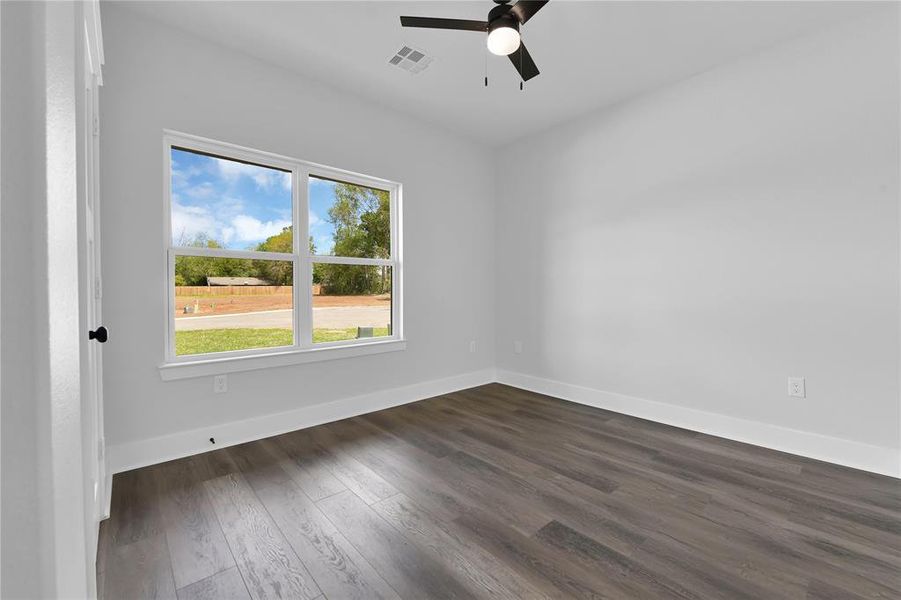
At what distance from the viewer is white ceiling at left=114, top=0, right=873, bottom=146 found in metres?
2.38

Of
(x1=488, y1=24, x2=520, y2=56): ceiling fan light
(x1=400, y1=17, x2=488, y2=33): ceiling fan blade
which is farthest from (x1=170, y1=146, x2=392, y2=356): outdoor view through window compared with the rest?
(x1=488, y1=24, x2=520, y2=56): ceiling fan light

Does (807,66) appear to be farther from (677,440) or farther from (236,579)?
(236,579)

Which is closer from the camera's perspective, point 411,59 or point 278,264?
point 411,59

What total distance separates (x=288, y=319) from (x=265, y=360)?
0.38 metres

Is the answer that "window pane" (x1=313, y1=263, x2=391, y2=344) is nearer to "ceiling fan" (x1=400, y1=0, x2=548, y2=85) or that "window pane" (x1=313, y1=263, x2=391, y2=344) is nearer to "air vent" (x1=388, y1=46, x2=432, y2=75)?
"air vent" (x1=388, y1=46, x2=432, y2=75)

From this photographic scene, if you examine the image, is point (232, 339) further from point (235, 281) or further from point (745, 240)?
point (745, 240)

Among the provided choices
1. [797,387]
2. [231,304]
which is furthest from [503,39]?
[797,387]

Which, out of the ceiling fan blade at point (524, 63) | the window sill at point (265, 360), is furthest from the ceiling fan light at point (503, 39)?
the window sill at point (265, 360)

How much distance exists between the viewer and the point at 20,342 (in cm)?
36

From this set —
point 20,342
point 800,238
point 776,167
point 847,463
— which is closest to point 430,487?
point 20,342

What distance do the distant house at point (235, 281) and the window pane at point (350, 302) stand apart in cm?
43

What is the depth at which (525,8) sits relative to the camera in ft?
6.39

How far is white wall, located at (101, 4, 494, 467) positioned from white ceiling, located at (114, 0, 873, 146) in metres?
0.19

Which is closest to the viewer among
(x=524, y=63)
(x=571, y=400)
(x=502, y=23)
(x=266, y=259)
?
(x=502, y=23)
